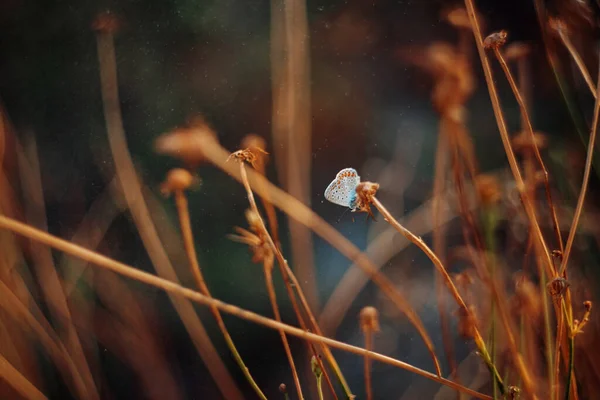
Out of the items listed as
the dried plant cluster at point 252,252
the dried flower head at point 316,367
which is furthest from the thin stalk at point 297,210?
the dried flower head at point 316,367

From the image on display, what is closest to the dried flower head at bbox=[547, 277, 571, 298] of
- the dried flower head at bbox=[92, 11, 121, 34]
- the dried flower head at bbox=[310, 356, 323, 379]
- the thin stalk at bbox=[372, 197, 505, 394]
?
the thin stalk at bbox=[372, 197, 505, 394]

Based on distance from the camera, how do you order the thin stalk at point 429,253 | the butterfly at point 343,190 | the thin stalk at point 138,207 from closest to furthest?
the thin stalk at point 429,253 → the butterfly at point 343,190 → the thin stalk at point 138,207

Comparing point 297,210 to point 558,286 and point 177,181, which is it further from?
point 558,286

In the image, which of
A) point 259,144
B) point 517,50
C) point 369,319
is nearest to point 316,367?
point 369,319

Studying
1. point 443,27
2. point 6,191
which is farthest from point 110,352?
point 443,27

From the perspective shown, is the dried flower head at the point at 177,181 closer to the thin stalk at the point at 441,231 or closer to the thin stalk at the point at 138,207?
the thin stalk at the point at 138,207

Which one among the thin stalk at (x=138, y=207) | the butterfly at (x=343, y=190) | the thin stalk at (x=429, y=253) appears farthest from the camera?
the thin stalk at (x=138, y=207)
